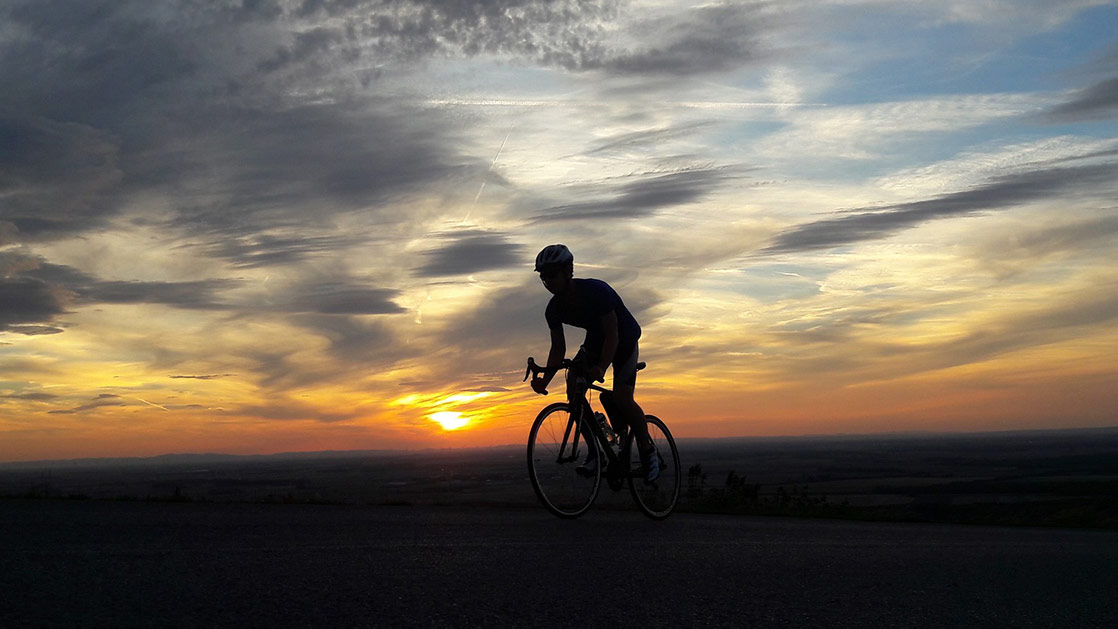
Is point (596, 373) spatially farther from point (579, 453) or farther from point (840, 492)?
point (840, 492)

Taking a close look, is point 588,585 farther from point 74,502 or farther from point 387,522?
point 74,502

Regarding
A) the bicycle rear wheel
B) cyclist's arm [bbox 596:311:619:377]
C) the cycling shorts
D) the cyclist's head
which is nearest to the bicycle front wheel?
the bicycle rear wheel

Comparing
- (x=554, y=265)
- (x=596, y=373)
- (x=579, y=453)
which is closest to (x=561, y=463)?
(x=579, y=453)

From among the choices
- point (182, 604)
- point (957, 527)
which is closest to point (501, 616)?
point (182, 604)

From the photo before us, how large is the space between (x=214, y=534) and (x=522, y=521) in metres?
2.50

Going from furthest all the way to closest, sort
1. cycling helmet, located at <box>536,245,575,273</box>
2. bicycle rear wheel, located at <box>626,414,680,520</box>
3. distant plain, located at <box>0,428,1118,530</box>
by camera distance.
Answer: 1. distant plain, located at <box>0,428,1118,530</box>
2. bicycle rear wheel, located at <box>626,414,680,520</box>
3. cycling helmet, located at <box>536,245,575,273</box>

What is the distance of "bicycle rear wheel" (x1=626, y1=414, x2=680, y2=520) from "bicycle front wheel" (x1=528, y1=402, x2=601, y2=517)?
393 millimetres

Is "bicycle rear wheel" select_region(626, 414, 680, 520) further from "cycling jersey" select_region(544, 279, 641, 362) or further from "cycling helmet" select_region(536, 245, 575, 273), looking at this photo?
"cycling helmet" select_region(536, 245, 575, 273)

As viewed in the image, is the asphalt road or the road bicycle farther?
the road bicycle

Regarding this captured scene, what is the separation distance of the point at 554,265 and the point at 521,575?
11.7 feet

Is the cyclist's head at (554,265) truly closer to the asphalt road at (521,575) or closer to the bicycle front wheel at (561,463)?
the bicycle front wheel at (561,463)

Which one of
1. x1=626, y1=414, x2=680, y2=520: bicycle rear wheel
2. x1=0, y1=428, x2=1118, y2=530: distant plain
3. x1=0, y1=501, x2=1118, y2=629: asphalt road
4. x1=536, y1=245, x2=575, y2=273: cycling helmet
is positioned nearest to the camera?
x1=0, y1=501, x2=1118, y2=629: asphalt road

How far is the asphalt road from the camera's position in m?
3.75

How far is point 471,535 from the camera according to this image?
21.2 feet
